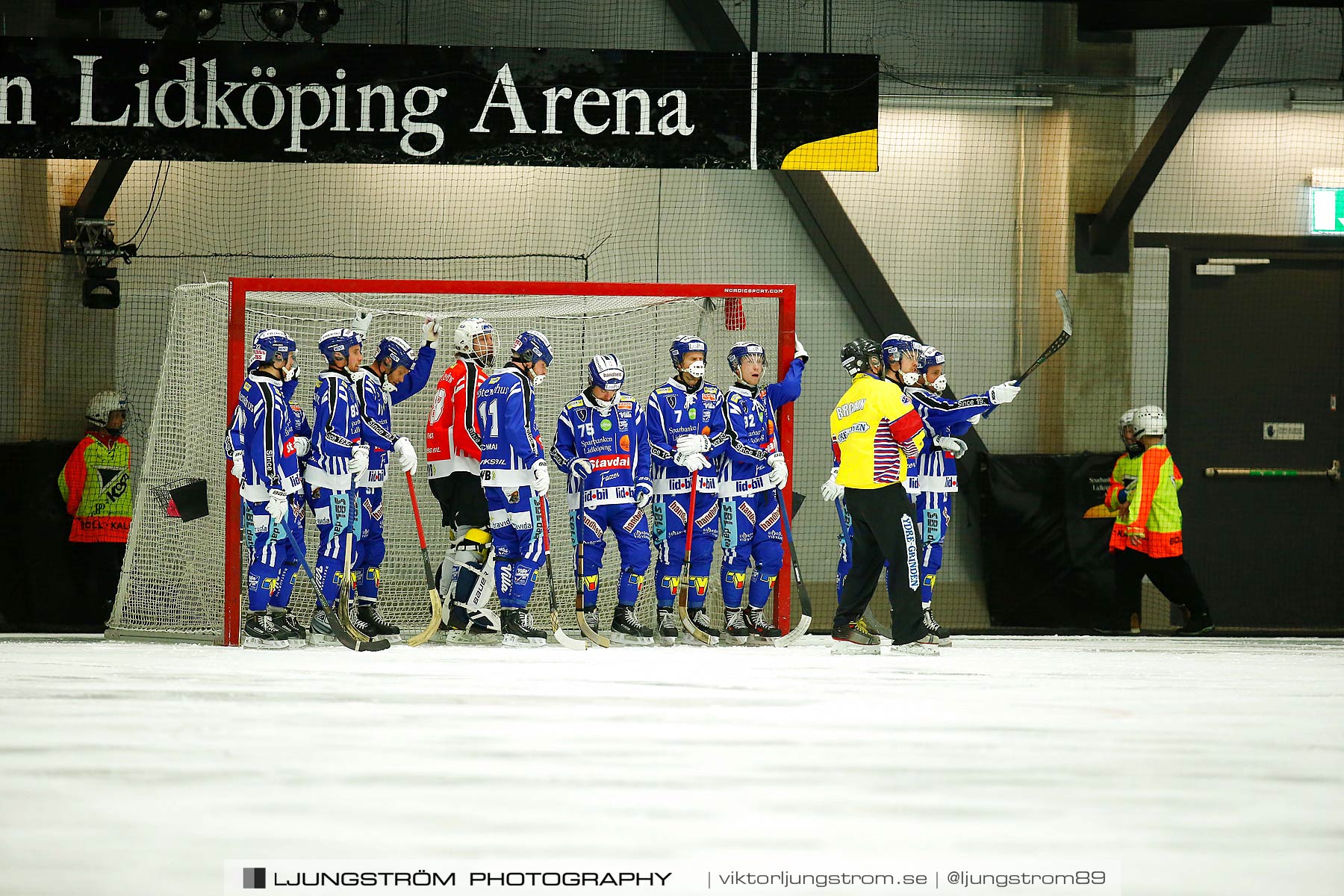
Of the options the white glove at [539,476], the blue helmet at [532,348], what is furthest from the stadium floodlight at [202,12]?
the white glove at [539,476]

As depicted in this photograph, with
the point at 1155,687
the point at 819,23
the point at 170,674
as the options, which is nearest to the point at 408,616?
the point at 170,674

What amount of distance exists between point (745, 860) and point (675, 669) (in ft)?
10.7

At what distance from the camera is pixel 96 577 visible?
8.90 m

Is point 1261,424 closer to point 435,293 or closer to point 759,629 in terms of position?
point 759,629

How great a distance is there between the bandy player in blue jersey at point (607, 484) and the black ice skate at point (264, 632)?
160 cm

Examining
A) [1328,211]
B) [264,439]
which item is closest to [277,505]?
[264,439]

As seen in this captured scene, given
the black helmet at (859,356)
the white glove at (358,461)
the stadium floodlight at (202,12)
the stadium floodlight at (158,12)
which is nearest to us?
the black helmet at (859,356)

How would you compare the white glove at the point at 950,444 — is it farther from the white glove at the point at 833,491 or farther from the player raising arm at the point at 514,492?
the player raising arm at the point at 514,492

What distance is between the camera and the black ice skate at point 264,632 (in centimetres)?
731

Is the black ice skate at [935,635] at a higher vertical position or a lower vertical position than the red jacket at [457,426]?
lower

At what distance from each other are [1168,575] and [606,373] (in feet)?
13.0

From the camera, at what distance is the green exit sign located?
10.4m

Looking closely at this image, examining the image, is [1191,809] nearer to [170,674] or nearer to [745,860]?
[745,860]

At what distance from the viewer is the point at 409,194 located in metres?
10.5
